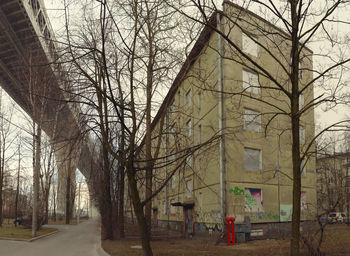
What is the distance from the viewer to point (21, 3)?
24.8 m

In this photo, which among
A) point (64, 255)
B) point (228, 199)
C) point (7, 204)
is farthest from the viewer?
point (7, 204)

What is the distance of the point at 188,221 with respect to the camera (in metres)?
27.1

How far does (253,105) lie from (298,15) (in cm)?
1652

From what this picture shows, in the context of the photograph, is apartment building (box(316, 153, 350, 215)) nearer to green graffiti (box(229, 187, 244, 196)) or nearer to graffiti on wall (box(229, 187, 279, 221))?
graffiti on wall (box(229, 187, 279, 221))

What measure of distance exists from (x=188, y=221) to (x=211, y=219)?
6013 mm

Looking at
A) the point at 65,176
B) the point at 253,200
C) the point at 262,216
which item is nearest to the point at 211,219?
the point at 253,200

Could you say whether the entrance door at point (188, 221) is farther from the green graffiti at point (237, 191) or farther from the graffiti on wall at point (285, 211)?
the graffiti on wall at point (285, 211)

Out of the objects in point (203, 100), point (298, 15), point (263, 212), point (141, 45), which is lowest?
point (263, 212)

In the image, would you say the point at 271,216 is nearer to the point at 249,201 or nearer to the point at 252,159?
the point at 249,201

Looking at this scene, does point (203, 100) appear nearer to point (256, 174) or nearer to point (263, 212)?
point (256, 174)

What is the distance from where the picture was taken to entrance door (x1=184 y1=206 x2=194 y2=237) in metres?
25.7

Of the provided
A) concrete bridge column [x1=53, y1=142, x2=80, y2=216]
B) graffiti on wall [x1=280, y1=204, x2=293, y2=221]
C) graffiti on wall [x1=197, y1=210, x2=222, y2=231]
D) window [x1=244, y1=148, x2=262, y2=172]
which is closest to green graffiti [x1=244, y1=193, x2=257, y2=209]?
window [x1=244, y1=148, x2=262, y2=172]

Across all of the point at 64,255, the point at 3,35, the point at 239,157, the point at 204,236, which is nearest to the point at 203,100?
the point at 239,157

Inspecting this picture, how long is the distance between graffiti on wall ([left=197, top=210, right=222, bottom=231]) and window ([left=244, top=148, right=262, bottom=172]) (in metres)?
3.64
